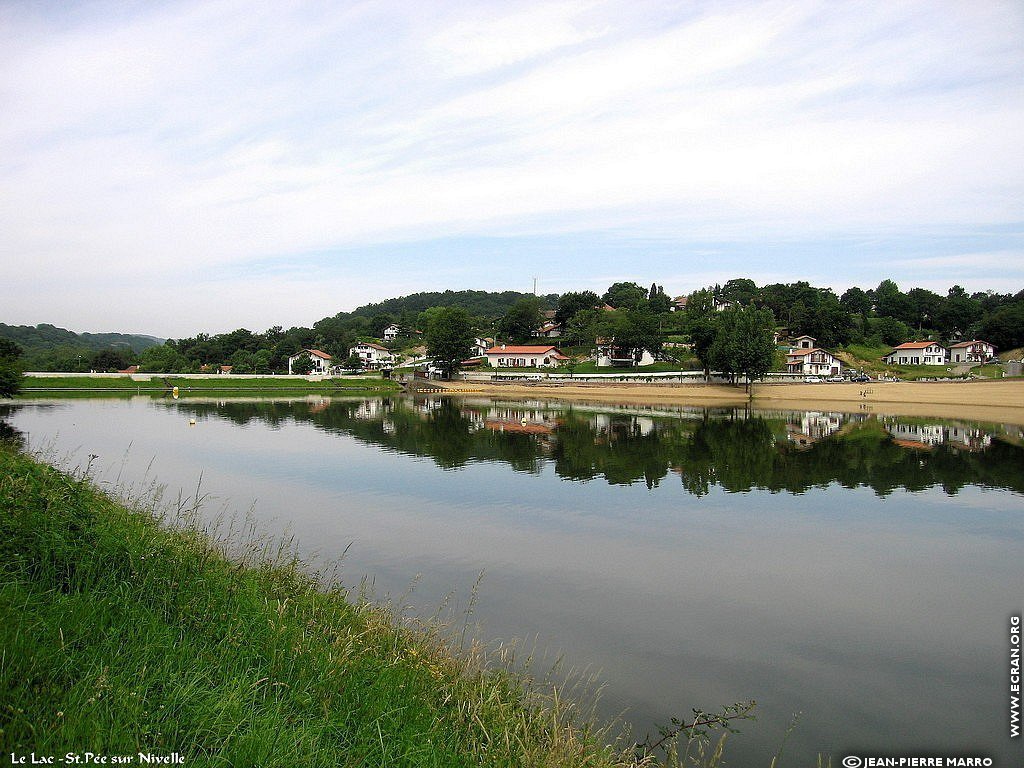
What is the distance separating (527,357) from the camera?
92000 millimetres

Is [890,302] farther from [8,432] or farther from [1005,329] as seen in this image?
[8,432]

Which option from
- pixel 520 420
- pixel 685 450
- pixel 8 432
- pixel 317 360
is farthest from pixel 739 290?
pixel 8 432

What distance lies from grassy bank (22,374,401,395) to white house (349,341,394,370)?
23.7 meters

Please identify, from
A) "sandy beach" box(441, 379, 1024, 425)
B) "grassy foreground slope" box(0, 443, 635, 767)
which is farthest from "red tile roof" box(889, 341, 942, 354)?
"grassy foreground slope" box(0, 443, 635, 767)

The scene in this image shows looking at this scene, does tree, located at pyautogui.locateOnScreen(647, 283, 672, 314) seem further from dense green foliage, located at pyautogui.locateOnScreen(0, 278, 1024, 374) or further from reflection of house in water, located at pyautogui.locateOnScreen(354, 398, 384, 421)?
reflection of house in water, located at pyautogui.locateOnScreen(354, 398, 384, 421)

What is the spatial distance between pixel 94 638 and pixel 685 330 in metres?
90.1

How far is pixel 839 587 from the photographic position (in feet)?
37.6

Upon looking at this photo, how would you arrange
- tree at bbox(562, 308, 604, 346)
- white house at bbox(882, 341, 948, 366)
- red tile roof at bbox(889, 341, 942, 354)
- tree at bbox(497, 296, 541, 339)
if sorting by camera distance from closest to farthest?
white house at bbox(882, 341, 948, 366), red tile roof at bbox(889, 341, 942, 354), tree at bbox(562, 308, 604, 346), tree at bbox(497, 296, 541, 339)

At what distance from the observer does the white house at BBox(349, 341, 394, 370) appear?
106900 mm

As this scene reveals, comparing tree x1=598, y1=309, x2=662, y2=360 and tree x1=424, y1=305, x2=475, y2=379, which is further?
tree x1=424, y1=305, x2=475, y2=379

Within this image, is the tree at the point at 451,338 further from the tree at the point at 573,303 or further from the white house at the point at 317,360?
the tree at the point at 573,303

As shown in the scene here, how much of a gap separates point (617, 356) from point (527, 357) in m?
12.4

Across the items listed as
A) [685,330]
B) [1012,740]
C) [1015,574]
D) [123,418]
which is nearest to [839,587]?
[1015,574]

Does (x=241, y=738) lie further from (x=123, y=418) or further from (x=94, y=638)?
(x=123, y=418)
